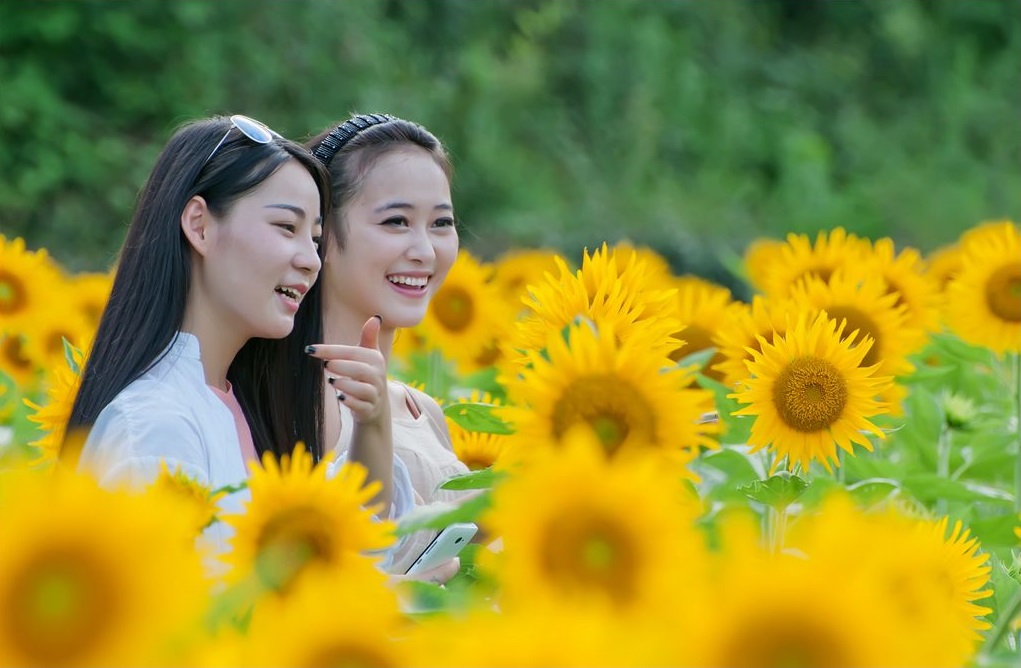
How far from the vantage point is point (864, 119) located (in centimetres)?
1083

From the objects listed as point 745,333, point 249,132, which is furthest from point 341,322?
point 745,333

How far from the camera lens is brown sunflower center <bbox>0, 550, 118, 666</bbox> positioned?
73 cm

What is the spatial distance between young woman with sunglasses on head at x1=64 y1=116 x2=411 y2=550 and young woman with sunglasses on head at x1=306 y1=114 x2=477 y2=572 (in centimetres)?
26

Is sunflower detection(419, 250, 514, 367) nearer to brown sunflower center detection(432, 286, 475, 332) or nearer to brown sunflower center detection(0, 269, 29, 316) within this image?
brown sunflower center detection(432, 286, 475, 332)

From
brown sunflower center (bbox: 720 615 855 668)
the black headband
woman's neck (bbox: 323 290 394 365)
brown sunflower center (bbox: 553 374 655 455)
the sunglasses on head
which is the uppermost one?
the black headband

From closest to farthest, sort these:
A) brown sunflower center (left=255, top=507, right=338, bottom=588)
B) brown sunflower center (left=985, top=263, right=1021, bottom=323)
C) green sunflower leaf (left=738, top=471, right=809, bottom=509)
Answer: brown sunflower center (left=255, top=507, right=338, bottom=588) → green sunflower leaf (left=738, top=471, right=809, bottom=509) → brown sunflower center (left=985, top=263, right=1021, bottom=323)

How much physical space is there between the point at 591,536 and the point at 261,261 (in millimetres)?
1087

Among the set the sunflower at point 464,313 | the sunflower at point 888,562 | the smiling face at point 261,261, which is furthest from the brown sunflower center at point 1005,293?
the sunflower at point 888,562

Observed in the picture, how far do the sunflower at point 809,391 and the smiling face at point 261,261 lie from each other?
0.58m

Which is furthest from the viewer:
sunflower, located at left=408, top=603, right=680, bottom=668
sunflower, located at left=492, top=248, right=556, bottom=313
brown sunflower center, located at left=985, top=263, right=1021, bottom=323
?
sunflower, located at left=492, top=248, right=556, bottom=313

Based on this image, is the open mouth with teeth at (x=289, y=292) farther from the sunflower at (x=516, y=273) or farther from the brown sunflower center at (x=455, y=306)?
→ the sunflower at (x=516, y=273)

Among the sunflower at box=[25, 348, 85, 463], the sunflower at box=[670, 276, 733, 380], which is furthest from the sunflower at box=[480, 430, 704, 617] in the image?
the sunflower at box=[670, 276, 733, 380]

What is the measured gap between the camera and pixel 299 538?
1.09 m

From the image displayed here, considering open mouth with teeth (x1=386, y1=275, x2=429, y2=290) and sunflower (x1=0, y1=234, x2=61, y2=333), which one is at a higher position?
sunflower (x1=0, y1=234, x2=61, y2=333)
